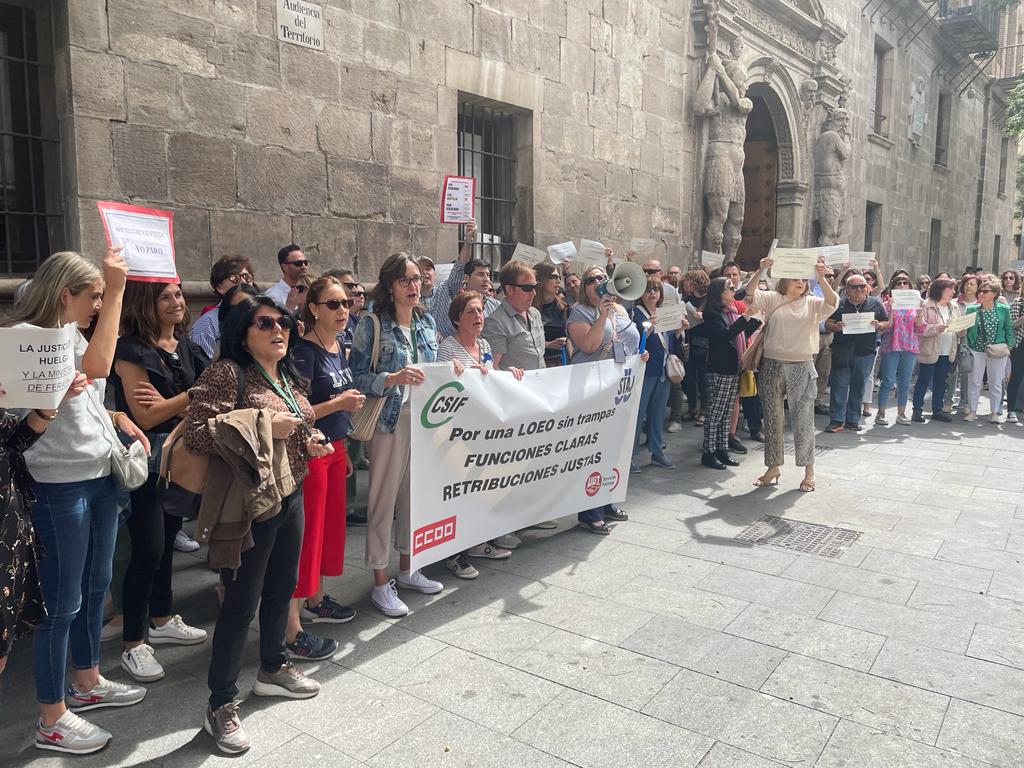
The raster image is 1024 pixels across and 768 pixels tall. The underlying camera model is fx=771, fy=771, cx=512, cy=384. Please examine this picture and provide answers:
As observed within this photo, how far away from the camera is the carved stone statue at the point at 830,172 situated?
15742 mm

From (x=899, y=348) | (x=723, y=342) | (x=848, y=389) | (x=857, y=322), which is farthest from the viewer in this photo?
(x=899, y=348)

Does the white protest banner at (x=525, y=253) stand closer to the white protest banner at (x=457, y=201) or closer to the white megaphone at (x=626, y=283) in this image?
the white protest banner at (x=457, y=201)

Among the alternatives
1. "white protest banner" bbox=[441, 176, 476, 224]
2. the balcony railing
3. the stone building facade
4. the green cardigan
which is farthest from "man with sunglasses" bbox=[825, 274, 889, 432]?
the balcony railing

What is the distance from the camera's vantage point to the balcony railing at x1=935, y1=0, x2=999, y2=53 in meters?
21.0

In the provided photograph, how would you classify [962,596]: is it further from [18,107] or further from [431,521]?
[18,107]

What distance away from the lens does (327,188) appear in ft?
22.8

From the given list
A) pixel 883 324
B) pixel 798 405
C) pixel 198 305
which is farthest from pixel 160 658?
pixel 883 324

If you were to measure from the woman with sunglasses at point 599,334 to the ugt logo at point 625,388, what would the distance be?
0.12 meters

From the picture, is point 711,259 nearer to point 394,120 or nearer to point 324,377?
point 394,120

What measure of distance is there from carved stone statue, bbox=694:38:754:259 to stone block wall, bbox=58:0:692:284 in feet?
3.77

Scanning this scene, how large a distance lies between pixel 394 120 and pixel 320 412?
16.4ft

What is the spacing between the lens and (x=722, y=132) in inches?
475

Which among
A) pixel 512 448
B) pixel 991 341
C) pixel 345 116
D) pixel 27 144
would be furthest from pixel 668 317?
pixel 991 341

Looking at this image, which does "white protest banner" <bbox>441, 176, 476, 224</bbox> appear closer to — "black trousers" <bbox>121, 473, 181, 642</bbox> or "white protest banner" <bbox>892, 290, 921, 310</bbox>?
"black trousers" <bbox>121, 473, 181, 642</bbox>
